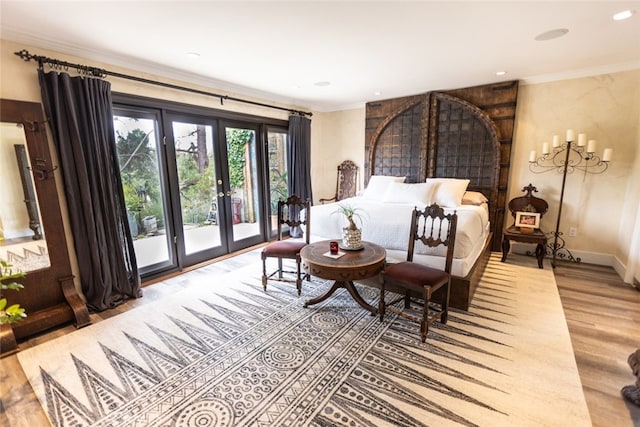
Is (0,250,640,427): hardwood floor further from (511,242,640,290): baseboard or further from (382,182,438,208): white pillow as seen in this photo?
(382,182,438,208): white pillow

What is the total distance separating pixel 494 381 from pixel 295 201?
243cm

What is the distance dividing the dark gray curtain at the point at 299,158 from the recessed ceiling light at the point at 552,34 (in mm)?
3490

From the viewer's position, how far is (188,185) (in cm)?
382

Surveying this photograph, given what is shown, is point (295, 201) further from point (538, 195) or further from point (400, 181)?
point (538, 195)

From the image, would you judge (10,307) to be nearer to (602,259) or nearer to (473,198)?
(473,198)

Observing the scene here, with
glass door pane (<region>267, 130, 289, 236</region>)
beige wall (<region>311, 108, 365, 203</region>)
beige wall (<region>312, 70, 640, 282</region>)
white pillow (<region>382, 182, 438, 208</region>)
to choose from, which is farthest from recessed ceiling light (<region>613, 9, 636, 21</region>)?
glass door pane (<region>267, 130, 289, 236</region>)

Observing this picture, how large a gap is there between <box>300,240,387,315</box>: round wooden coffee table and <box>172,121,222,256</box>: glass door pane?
2.03 metres

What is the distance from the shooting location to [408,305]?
8.85ft

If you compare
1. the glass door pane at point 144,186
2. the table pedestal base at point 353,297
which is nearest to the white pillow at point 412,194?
the table pedestal base at point 353,297

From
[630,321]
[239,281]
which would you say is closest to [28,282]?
[239,281]

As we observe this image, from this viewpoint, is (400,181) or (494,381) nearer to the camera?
(494,381)

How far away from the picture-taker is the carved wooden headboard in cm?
412

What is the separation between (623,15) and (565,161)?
75.1 inches

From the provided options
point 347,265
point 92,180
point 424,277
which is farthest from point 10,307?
point 424,277
